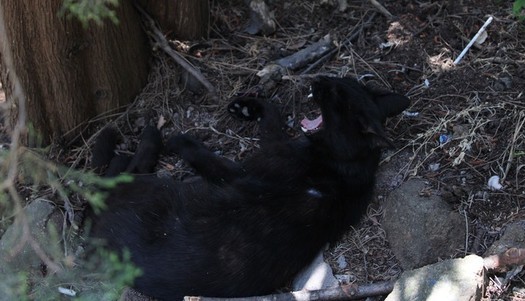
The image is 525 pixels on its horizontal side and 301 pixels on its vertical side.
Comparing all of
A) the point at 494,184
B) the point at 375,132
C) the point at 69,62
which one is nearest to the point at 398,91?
the point at 375,132

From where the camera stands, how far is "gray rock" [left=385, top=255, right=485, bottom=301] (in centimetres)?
311

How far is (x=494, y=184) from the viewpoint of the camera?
3.71m

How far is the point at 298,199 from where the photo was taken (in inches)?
152

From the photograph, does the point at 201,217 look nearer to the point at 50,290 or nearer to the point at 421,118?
the point at 50,290

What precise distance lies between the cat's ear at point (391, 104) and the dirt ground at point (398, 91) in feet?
0.78

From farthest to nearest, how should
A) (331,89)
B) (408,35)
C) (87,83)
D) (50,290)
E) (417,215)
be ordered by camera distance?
(408,35), (87,83), (331,89), (417,215), (50,290)

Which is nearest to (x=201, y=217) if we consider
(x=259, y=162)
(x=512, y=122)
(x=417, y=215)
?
(x=259, y=162)

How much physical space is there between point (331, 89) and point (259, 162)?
70 centimetres

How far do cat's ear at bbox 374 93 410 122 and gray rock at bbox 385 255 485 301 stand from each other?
114 cm

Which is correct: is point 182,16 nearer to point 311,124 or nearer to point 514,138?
point 311,124

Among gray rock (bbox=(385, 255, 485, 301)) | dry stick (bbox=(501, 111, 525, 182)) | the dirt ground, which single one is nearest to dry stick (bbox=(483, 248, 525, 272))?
gray rock (bbox=(385, 255, 485, 301))

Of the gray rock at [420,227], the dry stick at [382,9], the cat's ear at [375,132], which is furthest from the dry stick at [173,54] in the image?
the gray rock at [420,227]

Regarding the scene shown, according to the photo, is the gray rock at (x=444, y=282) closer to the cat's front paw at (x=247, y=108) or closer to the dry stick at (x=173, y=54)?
the cat's front paw at (x=247, y=108)

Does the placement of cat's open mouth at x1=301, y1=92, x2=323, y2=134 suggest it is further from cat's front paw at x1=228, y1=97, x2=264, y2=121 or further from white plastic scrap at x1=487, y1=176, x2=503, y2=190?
white plastic scrap at x1=487, y1=176, x2=503, y2=190
